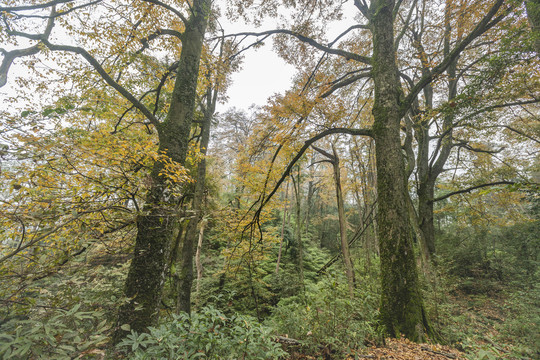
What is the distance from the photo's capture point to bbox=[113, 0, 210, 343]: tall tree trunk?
252 centimetres

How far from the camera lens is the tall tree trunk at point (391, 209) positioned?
10.1ft

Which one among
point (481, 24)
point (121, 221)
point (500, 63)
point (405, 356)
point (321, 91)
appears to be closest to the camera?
point (121, 221)

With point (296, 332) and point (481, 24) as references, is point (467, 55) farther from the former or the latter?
point (296, 332)

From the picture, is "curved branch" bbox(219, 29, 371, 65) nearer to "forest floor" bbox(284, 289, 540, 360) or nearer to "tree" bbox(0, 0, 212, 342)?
"tree" bbox(0, 0, 212, 342)

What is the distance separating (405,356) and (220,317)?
227 cm

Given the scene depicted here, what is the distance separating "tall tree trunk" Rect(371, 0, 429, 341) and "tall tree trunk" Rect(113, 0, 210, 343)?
3.40m

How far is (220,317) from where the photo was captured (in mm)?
1840

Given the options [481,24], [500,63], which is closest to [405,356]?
[481,24]

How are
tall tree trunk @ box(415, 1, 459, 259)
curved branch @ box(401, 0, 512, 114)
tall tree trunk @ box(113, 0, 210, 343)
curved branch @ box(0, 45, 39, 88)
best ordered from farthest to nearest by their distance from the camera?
tall tree trunk @ box(415, 1, 459, 259) → curved branch @ box(0, 45, 39, 88) → curved branch @ box(401, 0, 512, 114) → tall tree trunk @ box(113, 0, 210, 343)

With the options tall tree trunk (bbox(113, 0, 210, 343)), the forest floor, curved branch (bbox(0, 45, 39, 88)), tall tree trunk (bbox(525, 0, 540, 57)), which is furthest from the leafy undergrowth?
curved branch (bbox(0, 45, 39, 88))

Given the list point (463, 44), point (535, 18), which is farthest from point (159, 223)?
point (535, 18)

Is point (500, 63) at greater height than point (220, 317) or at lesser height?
greater

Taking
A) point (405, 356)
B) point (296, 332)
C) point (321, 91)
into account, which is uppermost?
point (321, 91)

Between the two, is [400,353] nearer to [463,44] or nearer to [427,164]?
[463,44]
